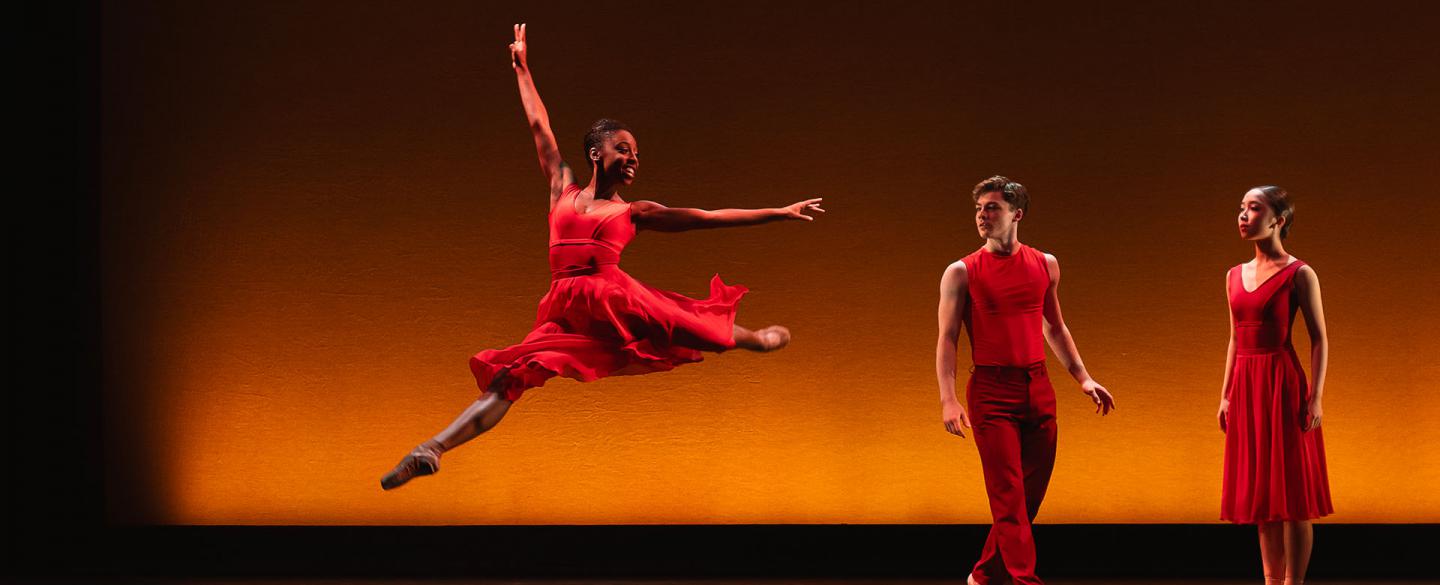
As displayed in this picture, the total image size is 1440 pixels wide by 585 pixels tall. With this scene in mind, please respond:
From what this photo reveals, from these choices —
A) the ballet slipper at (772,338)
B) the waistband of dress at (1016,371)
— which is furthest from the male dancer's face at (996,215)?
the ballet slipper at (772,338)

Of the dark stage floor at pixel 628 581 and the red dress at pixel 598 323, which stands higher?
the red dress at pixel 598 323

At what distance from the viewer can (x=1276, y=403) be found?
3.95 m

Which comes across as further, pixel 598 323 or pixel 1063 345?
pixel 1063 345

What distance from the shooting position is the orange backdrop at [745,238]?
17.5 ft

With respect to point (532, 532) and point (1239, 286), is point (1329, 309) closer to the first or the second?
point (1239, 286)

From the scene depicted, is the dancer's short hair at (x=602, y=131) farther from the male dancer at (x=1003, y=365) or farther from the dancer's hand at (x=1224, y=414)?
the dancer's hand at (x=1224, y=414)

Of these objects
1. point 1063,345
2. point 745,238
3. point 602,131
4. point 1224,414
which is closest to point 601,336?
point 602,131

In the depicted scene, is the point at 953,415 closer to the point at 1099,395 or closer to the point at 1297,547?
the point at 1099,395

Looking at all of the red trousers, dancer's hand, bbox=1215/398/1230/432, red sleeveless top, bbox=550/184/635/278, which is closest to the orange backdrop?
dancer's hand, bbox=1215/398/1230/432

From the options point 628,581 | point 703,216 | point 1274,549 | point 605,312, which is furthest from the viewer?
point 628,581

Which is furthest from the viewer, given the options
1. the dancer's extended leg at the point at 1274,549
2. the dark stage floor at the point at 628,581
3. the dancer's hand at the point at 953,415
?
the dark stage floor at the point at 628,581

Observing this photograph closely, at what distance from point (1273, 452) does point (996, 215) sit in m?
1.09

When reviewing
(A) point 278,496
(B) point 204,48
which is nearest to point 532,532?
(A) point 278,496

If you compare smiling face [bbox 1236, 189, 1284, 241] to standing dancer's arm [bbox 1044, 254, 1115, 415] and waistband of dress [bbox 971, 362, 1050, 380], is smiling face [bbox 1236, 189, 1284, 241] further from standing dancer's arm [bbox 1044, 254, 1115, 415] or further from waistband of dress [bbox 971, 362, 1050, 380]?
waistband of dress [bbox 971, 362, 1050, 380]
